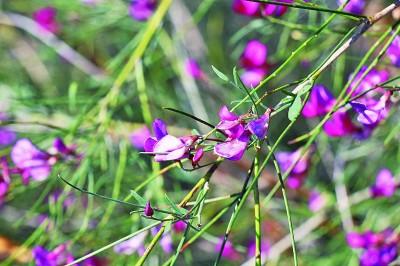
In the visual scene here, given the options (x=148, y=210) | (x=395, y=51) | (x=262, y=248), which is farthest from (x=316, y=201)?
(x=148, y=210)

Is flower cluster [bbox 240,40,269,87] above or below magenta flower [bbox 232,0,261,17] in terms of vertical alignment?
above

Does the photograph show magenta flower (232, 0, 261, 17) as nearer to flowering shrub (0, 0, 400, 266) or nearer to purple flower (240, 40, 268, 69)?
flowering shrub (0, 0, 400, 266)

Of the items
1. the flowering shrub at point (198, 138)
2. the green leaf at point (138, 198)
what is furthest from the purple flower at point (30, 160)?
the green leaf at point (138, 198)

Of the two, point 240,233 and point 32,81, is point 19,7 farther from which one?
point 240,233

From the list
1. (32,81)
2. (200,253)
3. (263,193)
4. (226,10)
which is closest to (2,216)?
(32,81)

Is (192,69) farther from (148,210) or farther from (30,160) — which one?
(148,210)

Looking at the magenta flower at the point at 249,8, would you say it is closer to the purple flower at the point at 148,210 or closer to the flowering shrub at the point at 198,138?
the flowering shrub at the point at 198,138

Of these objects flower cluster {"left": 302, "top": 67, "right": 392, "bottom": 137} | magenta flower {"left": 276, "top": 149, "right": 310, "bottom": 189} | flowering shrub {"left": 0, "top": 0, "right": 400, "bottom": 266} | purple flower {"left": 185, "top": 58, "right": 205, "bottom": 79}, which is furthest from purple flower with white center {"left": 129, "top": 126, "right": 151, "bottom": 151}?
flower cluster {"left": 302, "top": 67, "right": 392, "bottom": 137}
